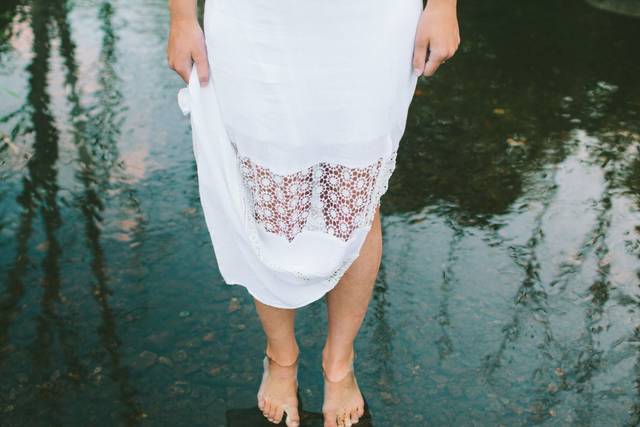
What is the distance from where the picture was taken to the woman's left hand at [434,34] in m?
1.54

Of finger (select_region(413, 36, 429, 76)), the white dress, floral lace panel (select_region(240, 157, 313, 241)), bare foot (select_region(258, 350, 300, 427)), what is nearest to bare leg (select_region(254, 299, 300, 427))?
bare foot (select_region(258, 350, 300, 427))

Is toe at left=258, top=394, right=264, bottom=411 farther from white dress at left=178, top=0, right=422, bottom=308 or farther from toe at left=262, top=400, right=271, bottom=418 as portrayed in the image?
white dress at left=178, top=0, right=422, bottom=308

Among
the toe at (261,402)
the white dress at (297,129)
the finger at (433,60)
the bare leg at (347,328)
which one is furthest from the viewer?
the toe at (261,402)

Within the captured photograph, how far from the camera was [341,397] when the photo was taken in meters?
1.97

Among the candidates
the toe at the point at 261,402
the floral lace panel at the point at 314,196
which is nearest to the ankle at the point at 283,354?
the toe at the point at 261,402

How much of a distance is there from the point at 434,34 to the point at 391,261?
45.0 inches

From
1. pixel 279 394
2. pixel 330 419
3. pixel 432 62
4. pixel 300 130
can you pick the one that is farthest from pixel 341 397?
pixel 432 62

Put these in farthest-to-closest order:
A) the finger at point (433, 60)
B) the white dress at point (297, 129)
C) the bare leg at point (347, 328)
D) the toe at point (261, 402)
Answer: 1. the toe at point (261, 402)
2. the bare leg at point (347, 328)
3. the finger at point (433, 60)
4. the white dress at point (297, 129)

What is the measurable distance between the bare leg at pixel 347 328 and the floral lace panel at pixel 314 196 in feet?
0.47

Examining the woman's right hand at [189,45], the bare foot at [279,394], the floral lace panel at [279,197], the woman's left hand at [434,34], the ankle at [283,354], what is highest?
the woman's left hand at [434,34]

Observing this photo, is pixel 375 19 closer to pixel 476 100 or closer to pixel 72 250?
pixel 72 250

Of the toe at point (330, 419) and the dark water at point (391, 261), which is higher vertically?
the dark water at point (391, 261)

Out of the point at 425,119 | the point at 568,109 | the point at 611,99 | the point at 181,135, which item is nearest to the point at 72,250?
the point at 181,135

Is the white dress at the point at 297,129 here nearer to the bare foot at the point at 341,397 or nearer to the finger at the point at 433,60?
the finger at the point at 433,60
